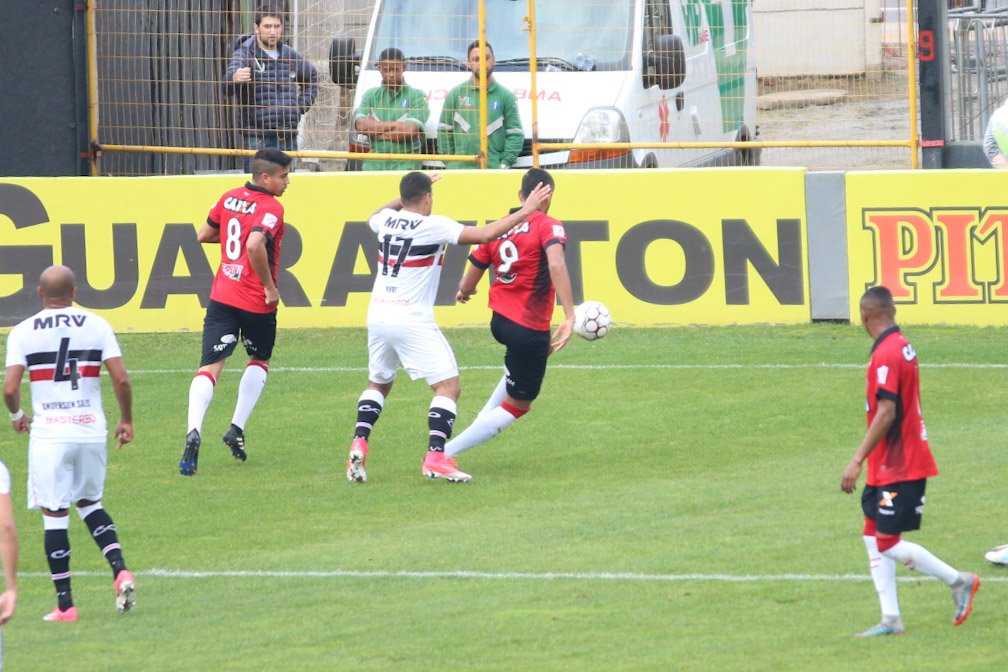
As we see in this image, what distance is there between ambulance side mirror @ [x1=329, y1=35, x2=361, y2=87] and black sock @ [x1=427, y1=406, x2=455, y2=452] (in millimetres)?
7474

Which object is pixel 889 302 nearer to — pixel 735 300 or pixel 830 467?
pixel 830 467

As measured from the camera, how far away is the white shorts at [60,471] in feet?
24.6

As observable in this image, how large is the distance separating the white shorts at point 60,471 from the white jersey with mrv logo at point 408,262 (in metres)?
3.03

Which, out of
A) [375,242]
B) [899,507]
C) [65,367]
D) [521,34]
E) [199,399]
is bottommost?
[899,507]

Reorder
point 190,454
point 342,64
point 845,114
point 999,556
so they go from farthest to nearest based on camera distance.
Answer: point 845,114
point 342,64
point 190,454
point 999,556

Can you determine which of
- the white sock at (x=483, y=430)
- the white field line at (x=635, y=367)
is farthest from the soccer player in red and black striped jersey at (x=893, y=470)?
the white field line at (x=635, y=367)

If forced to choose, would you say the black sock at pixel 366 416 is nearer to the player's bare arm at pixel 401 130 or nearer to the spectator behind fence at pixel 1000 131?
the spectator behind fence at pixel 1000 131

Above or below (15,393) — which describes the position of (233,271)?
above

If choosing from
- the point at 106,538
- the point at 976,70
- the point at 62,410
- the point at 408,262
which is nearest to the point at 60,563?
the point at 106,538

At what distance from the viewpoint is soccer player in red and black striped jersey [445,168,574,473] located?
10391mm

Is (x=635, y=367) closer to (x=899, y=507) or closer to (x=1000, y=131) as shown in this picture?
(x=1000, y=131)

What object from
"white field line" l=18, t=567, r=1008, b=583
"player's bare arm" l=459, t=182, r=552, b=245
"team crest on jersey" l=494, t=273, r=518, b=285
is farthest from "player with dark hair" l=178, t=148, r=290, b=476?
"white field line" l=18, t=567, r=1008, b=583

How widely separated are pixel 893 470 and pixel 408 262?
4.28m

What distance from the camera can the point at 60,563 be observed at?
751 centimetres
